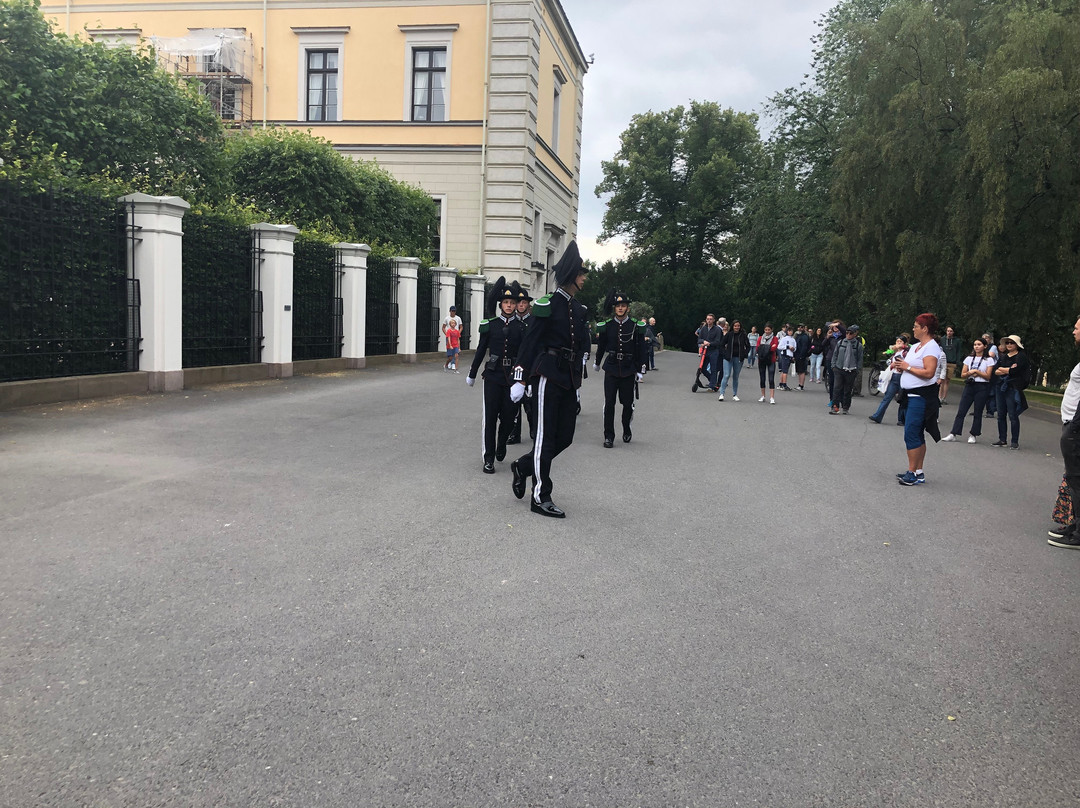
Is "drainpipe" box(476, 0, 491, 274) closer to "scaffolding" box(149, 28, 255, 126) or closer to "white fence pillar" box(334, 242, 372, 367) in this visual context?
"scaffolding" box(149, 28, 255, 126)

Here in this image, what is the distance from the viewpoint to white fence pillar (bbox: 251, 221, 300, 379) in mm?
17516

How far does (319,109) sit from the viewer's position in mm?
33938

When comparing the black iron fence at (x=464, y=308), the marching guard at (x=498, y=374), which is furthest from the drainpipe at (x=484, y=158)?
the marching guard at (x=498, y=374)

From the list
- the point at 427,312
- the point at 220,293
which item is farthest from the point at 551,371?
the point at 427,312

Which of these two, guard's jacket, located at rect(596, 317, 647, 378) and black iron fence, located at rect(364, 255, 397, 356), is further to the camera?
black iron fence, located at rect(364, 255, 397, 356)

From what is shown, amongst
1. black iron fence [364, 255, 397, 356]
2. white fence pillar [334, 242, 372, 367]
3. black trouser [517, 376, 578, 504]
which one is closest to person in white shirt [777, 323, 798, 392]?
black iron fence [364, 255, 397, 356]

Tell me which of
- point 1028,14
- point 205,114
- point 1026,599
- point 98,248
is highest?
point 1028,14

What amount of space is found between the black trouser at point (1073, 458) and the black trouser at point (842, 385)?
10770 millimetres

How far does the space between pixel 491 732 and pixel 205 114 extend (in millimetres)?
19263

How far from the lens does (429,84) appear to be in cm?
3291

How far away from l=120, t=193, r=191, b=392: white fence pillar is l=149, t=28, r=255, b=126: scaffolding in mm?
21703

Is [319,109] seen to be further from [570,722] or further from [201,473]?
[570,722]

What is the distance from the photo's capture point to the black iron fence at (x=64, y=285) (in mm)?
11398

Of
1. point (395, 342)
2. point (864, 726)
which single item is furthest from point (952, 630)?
point (395, 342)
